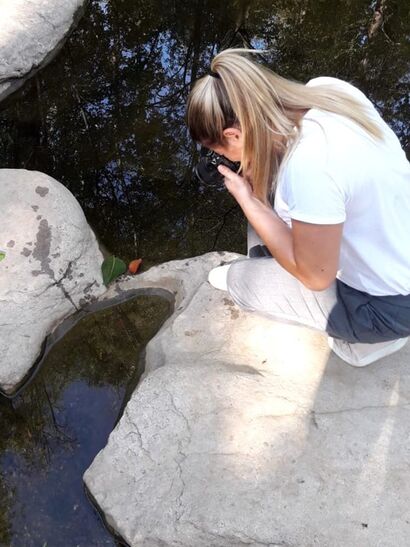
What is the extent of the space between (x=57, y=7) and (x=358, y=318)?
3537 mm

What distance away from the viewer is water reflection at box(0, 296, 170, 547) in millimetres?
1941

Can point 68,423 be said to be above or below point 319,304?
below

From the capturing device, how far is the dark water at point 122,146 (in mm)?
2084

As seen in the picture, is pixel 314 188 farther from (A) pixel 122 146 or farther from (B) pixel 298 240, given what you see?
(A) pixel 122 146

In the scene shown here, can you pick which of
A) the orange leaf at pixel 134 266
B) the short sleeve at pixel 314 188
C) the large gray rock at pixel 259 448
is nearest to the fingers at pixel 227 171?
the short sleeve at pixel 314 188

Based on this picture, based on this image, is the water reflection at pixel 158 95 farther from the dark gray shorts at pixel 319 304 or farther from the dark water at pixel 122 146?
the dark gray shorts at pixel 319 304

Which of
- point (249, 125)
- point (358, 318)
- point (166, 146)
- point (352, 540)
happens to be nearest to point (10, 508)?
point (352, 540)

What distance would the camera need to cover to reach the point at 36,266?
2.36 metres

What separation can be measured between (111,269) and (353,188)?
1.40m

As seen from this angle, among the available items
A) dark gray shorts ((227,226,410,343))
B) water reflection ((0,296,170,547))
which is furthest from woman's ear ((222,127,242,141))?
water reflection ((0,296,170,547))

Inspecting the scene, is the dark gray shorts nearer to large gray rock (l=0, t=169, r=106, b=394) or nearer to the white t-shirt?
the white t-shirt

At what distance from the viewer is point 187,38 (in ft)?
14.4

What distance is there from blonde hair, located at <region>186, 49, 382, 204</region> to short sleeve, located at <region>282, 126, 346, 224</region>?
0.07 m

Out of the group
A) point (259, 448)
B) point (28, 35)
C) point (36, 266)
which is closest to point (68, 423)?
point (36, 266)
